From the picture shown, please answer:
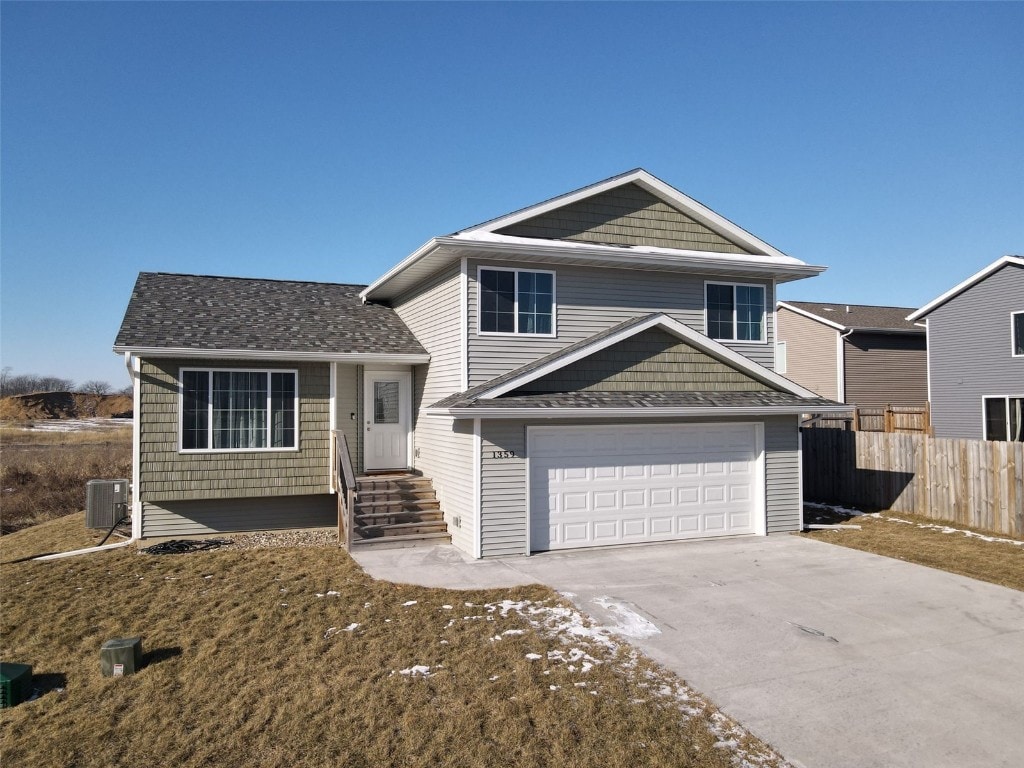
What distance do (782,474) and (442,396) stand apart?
6.64 metres

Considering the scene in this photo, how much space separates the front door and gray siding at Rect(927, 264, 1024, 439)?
Answer: 55.4 ft

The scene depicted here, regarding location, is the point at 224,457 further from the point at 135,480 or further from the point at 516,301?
the point at 516,301

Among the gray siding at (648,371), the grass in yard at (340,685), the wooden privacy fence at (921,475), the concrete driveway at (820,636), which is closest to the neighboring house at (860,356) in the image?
the wooden privacy fence at (921,475)

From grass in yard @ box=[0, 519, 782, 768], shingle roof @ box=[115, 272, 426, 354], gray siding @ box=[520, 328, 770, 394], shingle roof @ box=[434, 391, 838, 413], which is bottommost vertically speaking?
grass in yard @ box=[0, 519, 782, 768]

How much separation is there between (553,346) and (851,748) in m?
8.48

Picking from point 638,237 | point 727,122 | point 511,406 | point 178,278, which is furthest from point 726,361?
point 178,278

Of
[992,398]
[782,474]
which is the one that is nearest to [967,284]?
[992,398]

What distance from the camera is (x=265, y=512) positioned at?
44.7ft

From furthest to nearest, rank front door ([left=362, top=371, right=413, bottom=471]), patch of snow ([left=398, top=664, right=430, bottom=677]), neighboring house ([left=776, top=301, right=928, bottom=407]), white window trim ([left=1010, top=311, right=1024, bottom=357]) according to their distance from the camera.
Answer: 1. neighboring house ([left=776, top=301, right=928, bottom=407])
2. white window trim ([left=1010, top=311, right=1024, bottom=357])
3. front door ([left=362, top=371, right=413, bottom=471])
4. patch of snow ([left=398, top=664, right=430, bottom=677])

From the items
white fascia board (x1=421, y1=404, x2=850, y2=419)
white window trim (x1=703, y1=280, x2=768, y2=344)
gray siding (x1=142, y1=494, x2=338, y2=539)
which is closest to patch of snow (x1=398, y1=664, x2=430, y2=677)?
white fascia board (x1=421, y1=404, x2=850, y2=419)

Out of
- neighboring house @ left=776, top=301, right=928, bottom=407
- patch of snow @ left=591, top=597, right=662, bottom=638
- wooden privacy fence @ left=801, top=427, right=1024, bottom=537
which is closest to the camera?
patch of snow @ left=591, top=597, right=662, bottom=638

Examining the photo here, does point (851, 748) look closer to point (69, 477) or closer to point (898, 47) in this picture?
point (898, 47)

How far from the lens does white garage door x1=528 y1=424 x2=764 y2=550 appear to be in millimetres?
11562

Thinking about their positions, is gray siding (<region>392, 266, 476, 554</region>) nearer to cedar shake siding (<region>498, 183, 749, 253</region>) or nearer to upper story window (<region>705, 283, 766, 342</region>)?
cedar shake siding (<region>498, 183, 749, 253</region>)
